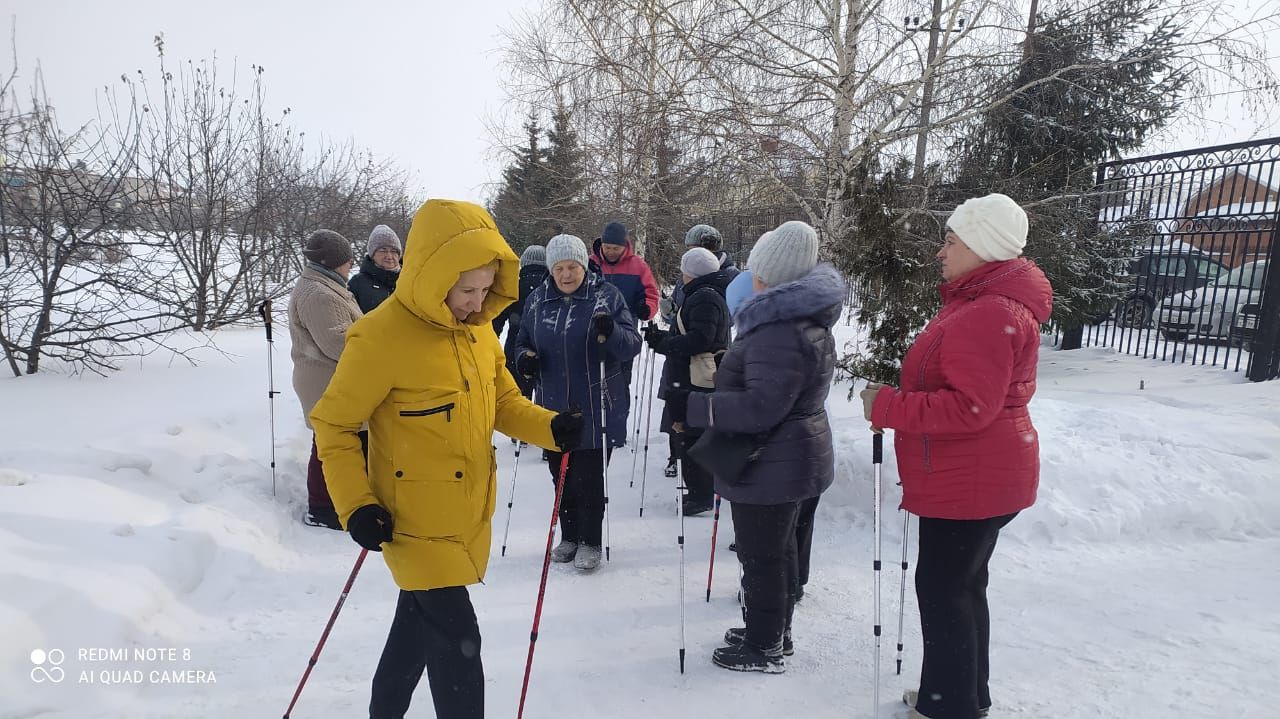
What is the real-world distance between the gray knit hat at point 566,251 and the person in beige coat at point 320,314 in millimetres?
1349

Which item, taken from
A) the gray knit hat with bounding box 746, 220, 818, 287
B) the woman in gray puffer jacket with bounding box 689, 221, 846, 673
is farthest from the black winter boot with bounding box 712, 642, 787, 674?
the gray knit hat with bounding box 746, 220, 818, 287

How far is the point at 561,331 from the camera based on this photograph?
387 cm

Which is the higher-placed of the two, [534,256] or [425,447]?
[534,256]

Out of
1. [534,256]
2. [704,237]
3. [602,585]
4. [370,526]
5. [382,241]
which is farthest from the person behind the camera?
[534,256]

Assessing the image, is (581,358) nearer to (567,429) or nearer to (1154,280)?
(567,429)

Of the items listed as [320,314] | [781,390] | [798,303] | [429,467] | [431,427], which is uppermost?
[798,303]

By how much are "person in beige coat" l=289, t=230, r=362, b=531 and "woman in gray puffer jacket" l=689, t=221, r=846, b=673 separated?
8.25 feet

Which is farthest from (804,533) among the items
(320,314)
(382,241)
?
(382,241)

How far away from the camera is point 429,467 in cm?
205

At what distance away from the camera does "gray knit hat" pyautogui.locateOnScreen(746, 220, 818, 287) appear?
2766 mm

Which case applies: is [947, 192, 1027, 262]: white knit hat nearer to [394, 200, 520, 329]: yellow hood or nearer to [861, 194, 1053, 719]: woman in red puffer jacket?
[861, 194, 1053, 719]: woman in red puffer jacket

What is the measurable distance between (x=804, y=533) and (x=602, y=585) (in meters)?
1.24

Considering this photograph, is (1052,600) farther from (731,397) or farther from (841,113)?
(841,113)

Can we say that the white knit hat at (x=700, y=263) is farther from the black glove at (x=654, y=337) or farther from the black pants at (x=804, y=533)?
the black pants at (x=804, y=533)
